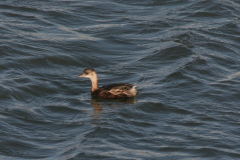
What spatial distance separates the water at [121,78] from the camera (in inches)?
377

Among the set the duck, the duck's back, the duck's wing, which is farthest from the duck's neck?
the duck's wing

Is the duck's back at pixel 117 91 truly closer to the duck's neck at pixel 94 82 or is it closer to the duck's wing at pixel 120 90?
the duck's wing at pixel 120 90

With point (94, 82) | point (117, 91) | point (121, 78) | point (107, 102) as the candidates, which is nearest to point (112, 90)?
point (117, 91)

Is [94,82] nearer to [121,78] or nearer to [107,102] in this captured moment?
[107,102]

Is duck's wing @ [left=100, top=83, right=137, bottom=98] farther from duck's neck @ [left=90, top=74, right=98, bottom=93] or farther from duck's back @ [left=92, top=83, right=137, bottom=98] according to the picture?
duck's neck @ [left=90, top=74, right=98, bottom=93]

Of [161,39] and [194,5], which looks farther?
[194,5]

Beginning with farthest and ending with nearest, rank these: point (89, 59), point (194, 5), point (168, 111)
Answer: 1. point (194, 5)
2. point (89, 59)
3. point (168, 111)

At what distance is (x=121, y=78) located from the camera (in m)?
13.7

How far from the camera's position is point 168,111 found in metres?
11.3

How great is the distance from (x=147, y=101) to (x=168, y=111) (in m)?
0.82

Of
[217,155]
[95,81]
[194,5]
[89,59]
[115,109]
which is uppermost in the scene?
[194,5]

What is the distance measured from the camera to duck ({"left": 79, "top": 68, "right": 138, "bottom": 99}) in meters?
12.1

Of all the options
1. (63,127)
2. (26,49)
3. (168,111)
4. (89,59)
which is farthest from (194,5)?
(63,127)

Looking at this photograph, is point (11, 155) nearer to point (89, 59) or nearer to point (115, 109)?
point (115, 109)
